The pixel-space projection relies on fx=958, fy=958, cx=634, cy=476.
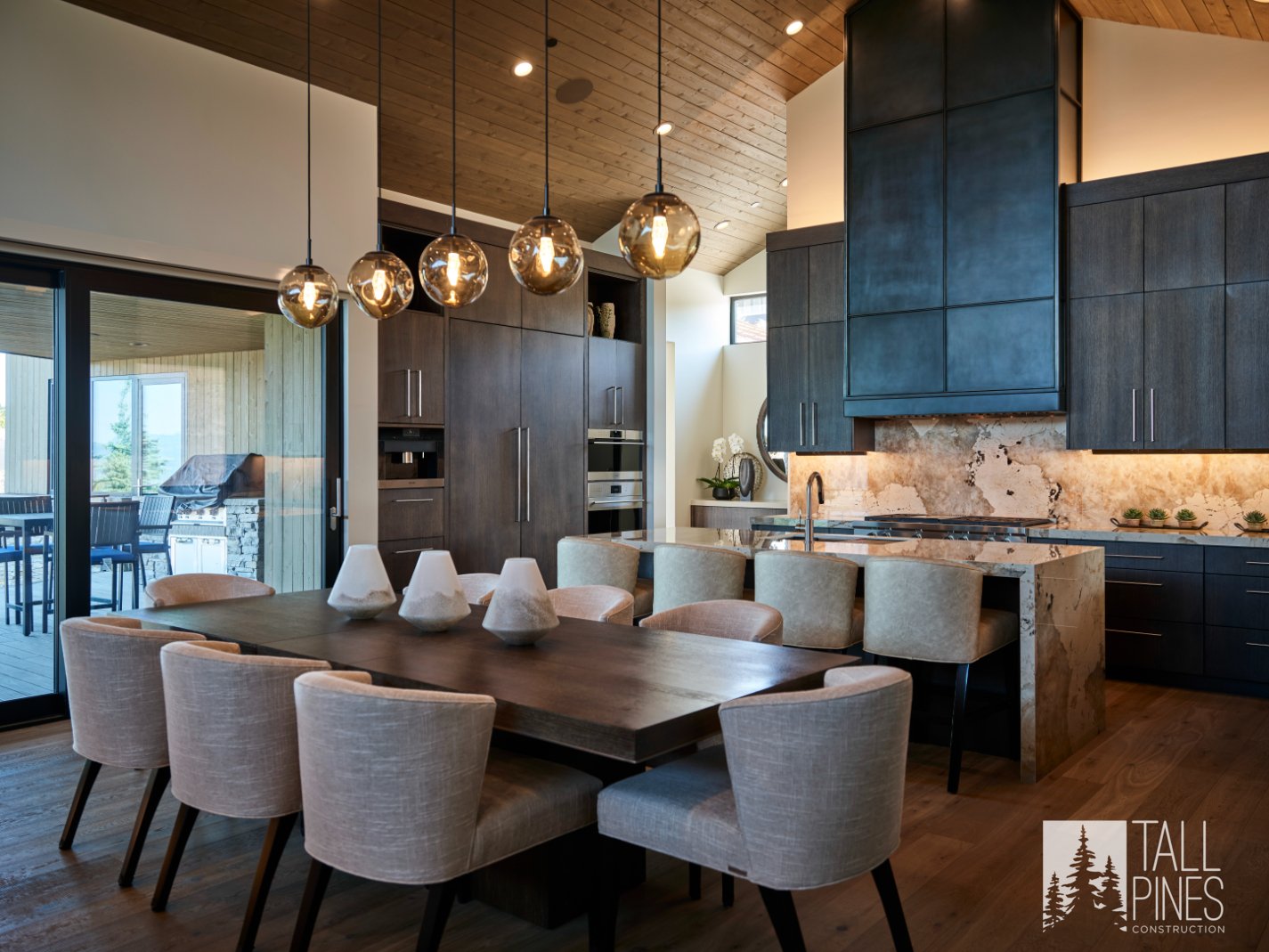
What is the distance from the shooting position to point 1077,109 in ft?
18.7

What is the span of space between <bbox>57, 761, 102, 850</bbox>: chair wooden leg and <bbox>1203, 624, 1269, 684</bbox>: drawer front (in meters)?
5.00

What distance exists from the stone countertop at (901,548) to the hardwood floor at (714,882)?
2.68 ft

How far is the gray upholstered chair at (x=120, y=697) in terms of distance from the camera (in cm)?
264

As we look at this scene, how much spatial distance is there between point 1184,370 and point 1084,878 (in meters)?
3.40

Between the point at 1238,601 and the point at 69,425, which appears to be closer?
the point at 69,425

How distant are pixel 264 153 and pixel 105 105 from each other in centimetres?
79

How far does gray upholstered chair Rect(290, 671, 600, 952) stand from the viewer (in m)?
1.86

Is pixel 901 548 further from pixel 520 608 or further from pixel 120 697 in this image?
pixel 120 697

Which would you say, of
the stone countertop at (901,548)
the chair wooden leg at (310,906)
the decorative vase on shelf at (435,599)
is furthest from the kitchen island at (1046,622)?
the chair wooden leg at (310,906)

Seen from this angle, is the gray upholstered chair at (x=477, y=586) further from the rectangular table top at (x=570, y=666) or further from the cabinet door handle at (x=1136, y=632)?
the cabinet door handle at (x=1136, y=632)

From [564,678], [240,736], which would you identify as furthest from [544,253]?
[240,736]

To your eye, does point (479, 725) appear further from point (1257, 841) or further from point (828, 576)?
point (1257, 841)

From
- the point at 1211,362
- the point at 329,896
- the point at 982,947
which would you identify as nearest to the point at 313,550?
the point at 329,896

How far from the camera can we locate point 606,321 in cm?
759
